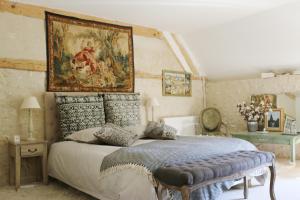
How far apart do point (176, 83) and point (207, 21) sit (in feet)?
5.12

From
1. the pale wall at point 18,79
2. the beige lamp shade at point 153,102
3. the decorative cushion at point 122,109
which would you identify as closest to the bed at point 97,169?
the pale wall at point 18,79

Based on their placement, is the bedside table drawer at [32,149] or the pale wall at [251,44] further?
the pale wall at [251,44]

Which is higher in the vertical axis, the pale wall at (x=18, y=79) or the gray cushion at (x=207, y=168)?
the pale wall at (x=18, y=79)

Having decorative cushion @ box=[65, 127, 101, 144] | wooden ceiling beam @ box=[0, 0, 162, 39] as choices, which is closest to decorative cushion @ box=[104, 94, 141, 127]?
decorative cushion @ box=[65, 127, 101, 144]

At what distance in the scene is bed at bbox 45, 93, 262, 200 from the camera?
7.95 ft

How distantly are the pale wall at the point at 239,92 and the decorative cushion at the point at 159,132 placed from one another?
8.45 ft

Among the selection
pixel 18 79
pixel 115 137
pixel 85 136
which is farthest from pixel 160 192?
pixel 18 79

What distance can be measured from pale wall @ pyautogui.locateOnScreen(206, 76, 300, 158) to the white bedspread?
145 inches

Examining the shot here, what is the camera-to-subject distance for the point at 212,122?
20.4 feet

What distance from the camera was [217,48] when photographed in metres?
5.71

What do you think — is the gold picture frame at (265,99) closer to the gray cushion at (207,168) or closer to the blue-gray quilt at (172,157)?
the blue-gray quilt at (172,157)

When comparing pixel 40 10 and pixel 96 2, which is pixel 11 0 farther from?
pixel 96 2

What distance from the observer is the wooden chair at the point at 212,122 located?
242 inches

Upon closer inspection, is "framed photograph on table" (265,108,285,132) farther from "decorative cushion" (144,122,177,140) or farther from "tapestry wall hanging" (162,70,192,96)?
"decorative cushion" (144,122,177,140)
